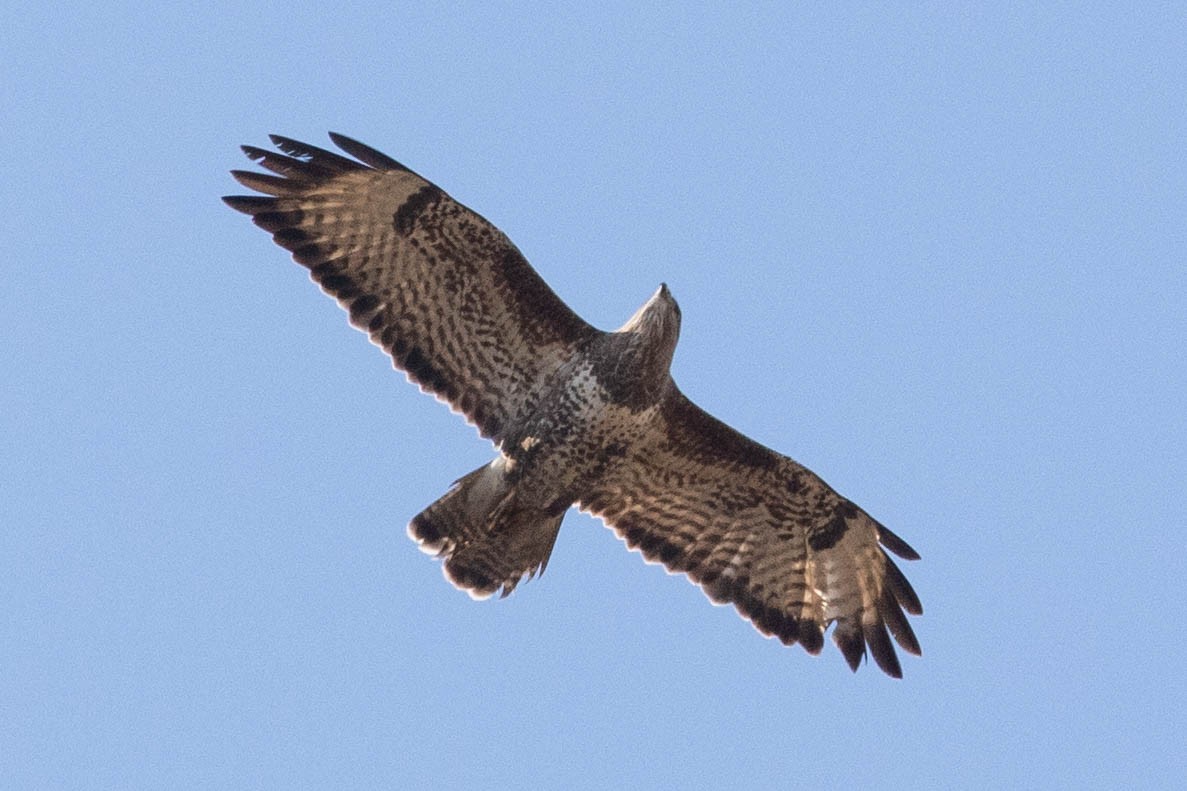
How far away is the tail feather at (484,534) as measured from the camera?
13.2 metres

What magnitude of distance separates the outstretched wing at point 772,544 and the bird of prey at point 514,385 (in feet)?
0.05

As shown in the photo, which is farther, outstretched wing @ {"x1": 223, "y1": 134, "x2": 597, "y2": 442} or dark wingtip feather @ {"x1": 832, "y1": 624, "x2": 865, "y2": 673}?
dark wingtip feather @ {"x1": 832, "y1": 624, "x2": 865, "y2": 673}

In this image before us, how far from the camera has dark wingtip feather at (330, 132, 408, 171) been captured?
12914 mm

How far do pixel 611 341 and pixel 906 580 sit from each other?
2.61 metres

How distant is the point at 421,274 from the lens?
1331 cm

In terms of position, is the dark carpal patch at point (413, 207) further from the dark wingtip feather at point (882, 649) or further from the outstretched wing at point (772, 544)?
the dark wingtip feather at point (882, 649)

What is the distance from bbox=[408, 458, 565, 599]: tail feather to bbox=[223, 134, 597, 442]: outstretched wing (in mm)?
367

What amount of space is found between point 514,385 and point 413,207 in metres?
1.25

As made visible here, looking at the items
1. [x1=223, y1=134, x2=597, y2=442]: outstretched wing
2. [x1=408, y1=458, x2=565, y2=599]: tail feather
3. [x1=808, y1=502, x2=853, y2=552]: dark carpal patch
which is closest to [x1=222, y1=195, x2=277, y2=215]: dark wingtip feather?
[x1=223, y1=134, x2=597, y2=442]: outstretched wing

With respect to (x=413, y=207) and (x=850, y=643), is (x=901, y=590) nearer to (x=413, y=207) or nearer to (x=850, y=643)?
(x=850, y=643)

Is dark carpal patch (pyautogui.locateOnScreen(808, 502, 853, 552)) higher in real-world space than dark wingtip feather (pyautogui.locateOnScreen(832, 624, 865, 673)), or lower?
higher

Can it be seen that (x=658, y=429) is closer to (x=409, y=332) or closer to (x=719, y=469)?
(x=719, y=469)

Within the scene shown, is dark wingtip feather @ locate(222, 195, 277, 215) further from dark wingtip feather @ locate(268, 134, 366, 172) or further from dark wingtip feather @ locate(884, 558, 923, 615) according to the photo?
dark wingtip feather @ locate(884, 558, 923, 615)

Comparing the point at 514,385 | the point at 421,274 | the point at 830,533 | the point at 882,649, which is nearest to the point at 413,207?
the point at 421,274
